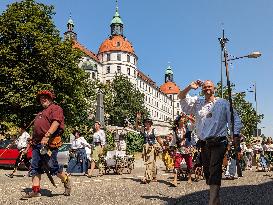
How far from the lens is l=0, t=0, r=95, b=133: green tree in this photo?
1202 inches

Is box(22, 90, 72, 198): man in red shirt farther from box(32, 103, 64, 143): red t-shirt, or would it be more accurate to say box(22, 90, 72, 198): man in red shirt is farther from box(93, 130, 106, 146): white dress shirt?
box(93, 130, 106, 146): white dress shirt

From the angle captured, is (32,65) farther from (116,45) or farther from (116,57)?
(116,45)

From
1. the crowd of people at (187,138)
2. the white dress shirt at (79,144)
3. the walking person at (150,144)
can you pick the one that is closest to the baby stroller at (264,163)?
the crowd of people at (187,138)

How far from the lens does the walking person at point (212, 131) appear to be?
5.47 meters

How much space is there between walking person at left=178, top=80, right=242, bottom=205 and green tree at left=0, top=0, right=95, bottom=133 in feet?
83.3

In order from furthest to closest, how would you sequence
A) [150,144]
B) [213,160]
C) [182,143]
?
[182,143]
[150,144]
[213,160]

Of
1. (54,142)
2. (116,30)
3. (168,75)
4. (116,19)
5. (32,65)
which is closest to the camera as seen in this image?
(54,142)

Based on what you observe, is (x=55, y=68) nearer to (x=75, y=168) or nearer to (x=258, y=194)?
(x=75, y=168)

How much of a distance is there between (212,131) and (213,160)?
0.43 meters

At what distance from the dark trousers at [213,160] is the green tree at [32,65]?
25606 mm

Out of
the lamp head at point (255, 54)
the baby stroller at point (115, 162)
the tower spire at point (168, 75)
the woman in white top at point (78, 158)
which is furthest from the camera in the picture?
the tower spire at point (168, 75)

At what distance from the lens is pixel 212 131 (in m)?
5.70

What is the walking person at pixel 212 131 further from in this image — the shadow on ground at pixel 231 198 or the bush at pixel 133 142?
the bush at pixel 133 142

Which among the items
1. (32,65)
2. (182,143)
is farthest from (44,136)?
(32,65)
